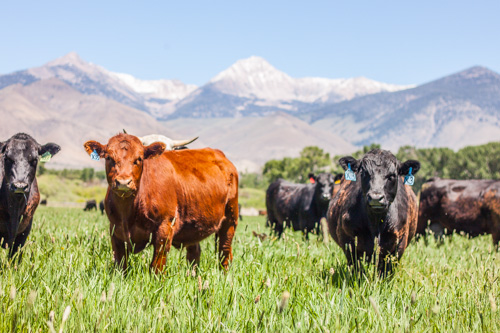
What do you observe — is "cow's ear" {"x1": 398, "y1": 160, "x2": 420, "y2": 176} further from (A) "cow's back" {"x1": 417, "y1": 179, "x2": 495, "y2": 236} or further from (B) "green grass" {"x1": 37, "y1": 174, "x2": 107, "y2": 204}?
(B) "green grass" {"x1": 37, "y1": 174, "x2": 107, "y2": 204}

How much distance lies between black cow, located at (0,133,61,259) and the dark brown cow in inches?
412

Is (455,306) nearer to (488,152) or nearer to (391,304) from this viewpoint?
(391,304)

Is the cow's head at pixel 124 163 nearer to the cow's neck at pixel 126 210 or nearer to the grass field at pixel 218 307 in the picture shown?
the cow's neck at pixel 126 210

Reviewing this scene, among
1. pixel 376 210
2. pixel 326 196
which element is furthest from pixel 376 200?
pixel 326 196

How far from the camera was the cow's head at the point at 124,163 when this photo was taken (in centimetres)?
534

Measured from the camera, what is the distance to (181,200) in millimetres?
6426

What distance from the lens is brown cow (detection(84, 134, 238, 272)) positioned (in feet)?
18.5

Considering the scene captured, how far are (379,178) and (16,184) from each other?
15.4 ft

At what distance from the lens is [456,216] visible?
12688 millimetres

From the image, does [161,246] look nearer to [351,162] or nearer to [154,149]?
[154,149]

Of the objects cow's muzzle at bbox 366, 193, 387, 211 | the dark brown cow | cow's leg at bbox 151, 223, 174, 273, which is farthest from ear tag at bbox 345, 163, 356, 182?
the dark brown cow

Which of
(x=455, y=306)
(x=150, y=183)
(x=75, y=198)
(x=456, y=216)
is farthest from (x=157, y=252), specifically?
(x=75, y=198)

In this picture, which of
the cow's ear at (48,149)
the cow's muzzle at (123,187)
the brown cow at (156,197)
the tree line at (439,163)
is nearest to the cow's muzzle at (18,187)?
the brown cow at (156,197)

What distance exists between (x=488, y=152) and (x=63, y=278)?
91.3 meters
